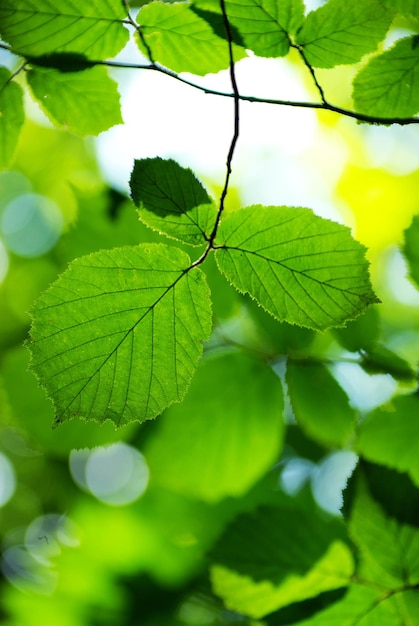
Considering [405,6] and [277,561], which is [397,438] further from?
[405,6]

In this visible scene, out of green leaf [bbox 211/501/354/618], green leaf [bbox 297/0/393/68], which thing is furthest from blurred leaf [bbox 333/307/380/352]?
green leaf [bbox 297/0/393/68]

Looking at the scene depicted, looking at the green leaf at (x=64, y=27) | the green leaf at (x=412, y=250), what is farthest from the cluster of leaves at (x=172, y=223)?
the green leaf at (x=412, y=250)

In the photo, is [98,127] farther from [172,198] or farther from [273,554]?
[273,554]

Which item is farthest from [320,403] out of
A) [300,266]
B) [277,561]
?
[300,266]

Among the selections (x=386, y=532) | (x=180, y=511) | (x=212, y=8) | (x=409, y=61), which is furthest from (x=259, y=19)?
(x=180, y=511)

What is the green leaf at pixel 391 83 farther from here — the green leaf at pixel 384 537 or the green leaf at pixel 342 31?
the green leaf at pixel 384 537

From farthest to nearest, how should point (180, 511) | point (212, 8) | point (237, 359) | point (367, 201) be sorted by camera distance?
1. point (367, 201)
2. point (180, 511)
3. point (237, 359)
4. point (212, 8)
